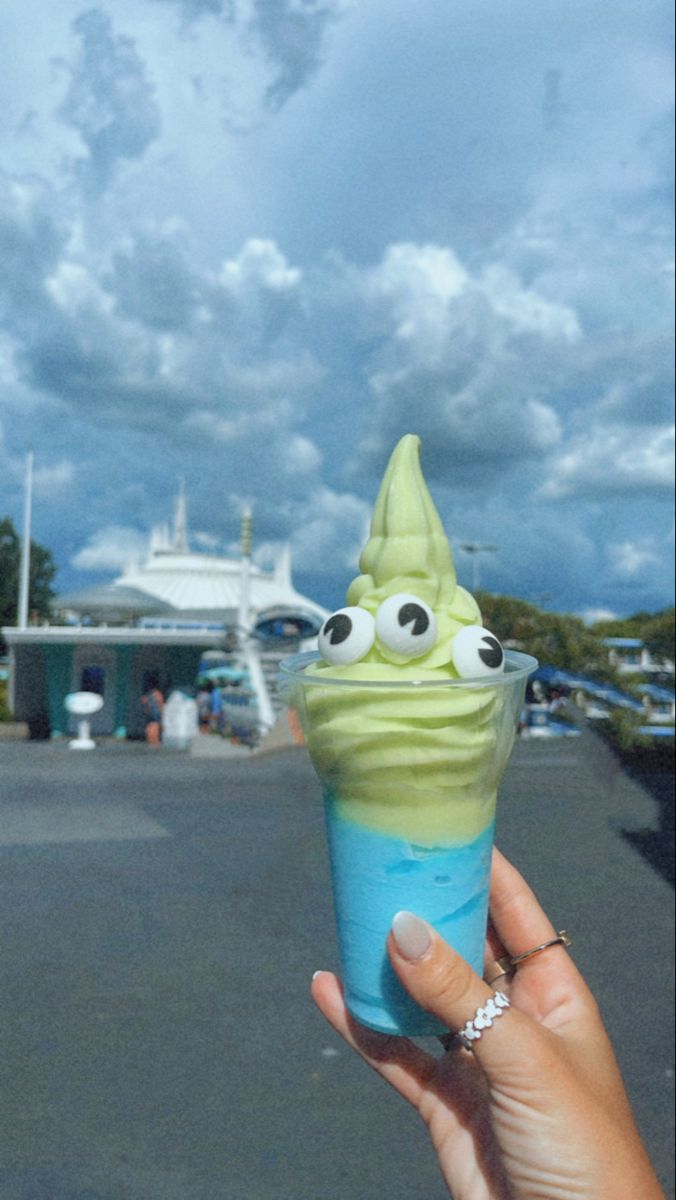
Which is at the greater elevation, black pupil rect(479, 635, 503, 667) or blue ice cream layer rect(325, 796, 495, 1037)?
black pupil rect(479, 635, 503, 667)

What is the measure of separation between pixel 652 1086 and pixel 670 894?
6.70ft

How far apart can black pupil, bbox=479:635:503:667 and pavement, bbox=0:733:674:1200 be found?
0.77 m

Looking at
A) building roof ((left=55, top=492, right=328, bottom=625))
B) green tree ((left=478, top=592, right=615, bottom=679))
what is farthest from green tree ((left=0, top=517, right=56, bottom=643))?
green tree ((left=478, top=592, right=615, bottom=679))

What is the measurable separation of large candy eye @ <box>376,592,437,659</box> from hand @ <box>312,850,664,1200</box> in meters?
0.34

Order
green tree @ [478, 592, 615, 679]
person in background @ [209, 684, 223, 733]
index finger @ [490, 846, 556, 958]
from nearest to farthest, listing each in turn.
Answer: index finger @ [490, 846, 556, 958] < green tree @ [478, 592, 615, 679] < person in background @ [209, 684, 223, 733]

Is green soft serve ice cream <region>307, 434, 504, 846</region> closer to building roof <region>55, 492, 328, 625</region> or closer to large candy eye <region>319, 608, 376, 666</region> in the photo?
large candy eye <region>319, 608, 376, 666</region>

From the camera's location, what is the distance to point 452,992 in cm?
98

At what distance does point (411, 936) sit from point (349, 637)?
1.25 ft

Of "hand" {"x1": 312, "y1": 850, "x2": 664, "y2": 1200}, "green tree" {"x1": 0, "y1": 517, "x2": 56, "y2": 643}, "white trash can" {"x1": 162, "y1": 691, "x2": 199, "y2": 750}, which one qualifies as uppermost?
"green tree" {"x1": 0, "y1": 517, "x2": 56, "y2": 643}

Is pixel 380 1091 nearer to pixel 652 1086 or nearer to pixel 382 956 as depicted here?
pixel 652 1086

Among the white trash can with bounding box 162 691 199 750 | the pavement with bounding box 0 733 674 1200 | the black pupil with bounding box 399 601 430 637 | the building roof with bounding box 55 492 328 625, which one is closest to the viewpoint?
the black pupil with bounding box 399 601 430 637

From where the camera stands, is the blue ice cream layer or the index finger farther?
the index finger

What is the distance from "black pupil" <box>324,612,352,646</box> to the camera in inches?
43.6

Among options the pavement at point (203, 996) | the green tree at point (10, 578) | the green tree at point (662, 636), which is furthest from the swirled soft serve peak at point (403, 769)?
the green tree at point (10, 578)
